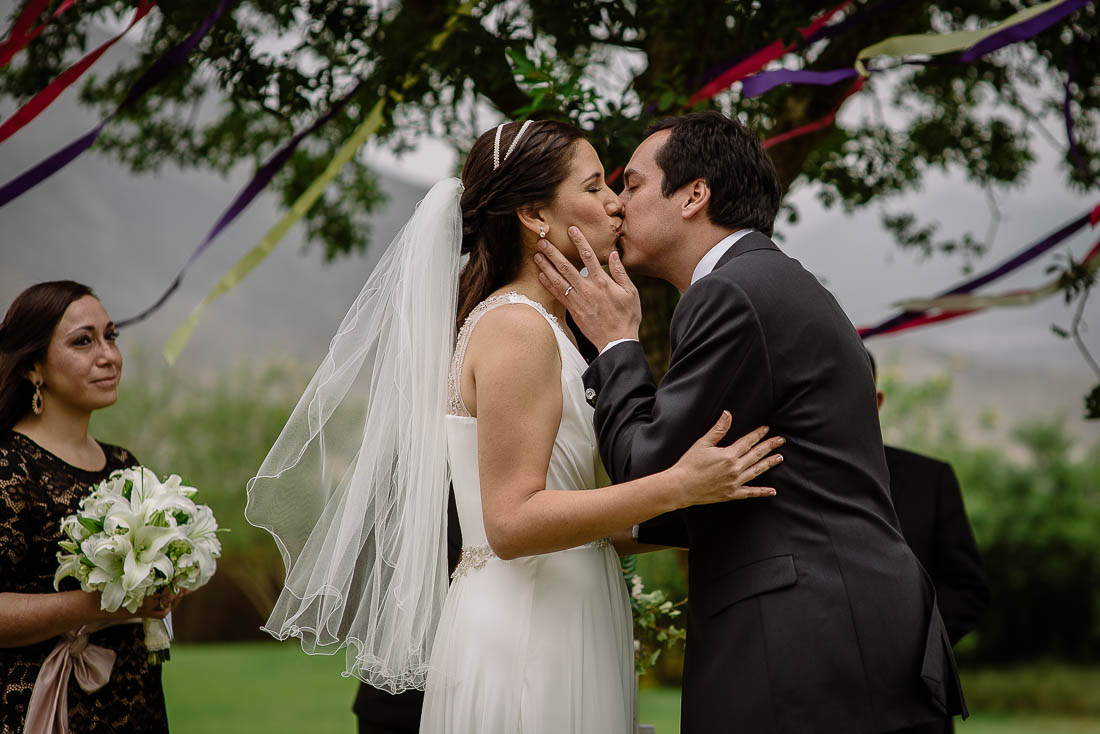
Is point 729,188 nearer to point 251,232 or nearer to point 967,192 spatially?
point 967,192

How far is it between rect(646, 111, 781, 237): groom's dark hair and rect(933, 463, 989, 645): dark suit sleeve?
2.23 m

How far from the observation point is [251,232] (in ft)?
81.3

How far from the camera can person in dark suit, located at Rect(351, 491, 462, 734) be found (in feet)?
12.9

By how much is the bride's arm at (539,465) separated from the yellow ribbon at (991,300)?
2.20 m

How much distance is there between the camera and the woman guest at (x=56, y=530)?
3.22 metres

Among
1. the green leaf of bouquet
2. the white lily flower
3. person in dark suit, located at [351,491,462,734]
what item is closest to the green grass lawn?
person in dark suit, located at [351,491,462,734]

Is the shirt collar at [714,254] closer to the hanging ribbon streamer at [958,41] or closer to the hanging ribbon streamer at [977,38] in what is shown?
the hanging ribbon streamer at [958,41]

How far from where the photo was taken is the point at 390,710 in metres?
4.03

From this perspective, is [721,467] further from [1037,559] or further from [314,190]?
[1037,559]

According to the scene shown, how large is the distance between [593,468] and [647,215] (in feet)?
Result: 2.38

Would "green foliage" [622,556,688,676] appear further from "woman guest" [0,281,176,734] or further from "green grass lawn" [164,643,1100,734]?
"green grass lawn" [164,643,1100,734]

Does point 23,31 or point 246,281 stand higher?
point 246,281

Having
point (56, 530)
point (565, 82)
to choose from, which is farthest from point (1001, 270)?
point (56, 530)

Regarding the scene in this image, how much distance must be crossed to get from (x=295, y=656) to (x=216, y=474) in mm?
4165
